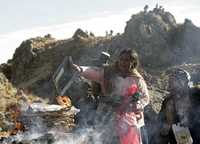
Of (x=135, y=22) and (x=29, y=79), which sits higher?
(x=135, y=22)

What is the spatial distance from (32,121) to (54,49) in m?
15.9

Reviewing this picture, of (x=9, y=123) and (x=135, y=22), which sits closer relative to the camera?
(x=9, y=123)

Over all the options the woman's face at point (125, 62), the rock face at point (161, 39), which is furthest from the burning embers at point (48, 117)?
the rock face at point (161, 39)

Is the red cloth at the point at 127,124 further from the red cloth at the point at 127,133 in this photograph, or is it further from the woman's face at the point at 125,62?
the woman's face at the point at 125,62

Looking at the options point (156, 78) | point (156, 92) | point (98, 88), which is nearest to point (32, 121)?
point (98, 88)

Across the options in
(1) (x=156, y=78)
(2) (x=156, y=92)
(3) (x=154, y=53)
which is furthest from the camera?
(3) (x=154, y=53)

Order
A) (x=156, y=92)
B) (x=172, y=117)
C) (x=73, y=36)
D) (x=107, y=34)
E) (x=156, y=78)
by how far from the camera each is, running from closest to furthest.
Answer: (x=172, y=117) < (x=156, y=92) < (x=156, y=78) < (x=107, y=34) < (x=73, y=36)

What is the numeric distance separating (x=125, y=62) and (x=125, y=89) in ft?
1.00

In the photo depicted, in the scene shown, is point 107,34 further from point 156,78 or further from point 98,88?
point 98,88

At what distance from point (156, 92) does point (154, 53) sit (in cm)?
312

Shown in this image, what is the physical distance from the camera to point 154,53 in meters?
18.3

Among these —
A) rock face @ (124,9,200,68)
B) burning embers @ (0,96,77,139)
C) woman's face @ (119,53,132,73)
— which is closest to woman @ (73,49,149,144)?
woman's face @ (119,53,132,73)

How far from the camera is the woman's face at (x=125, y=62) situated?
20.6ft

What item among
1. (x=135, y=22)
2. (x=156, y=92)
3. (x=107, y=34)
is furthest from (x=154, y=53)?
(x=107, y=34)
